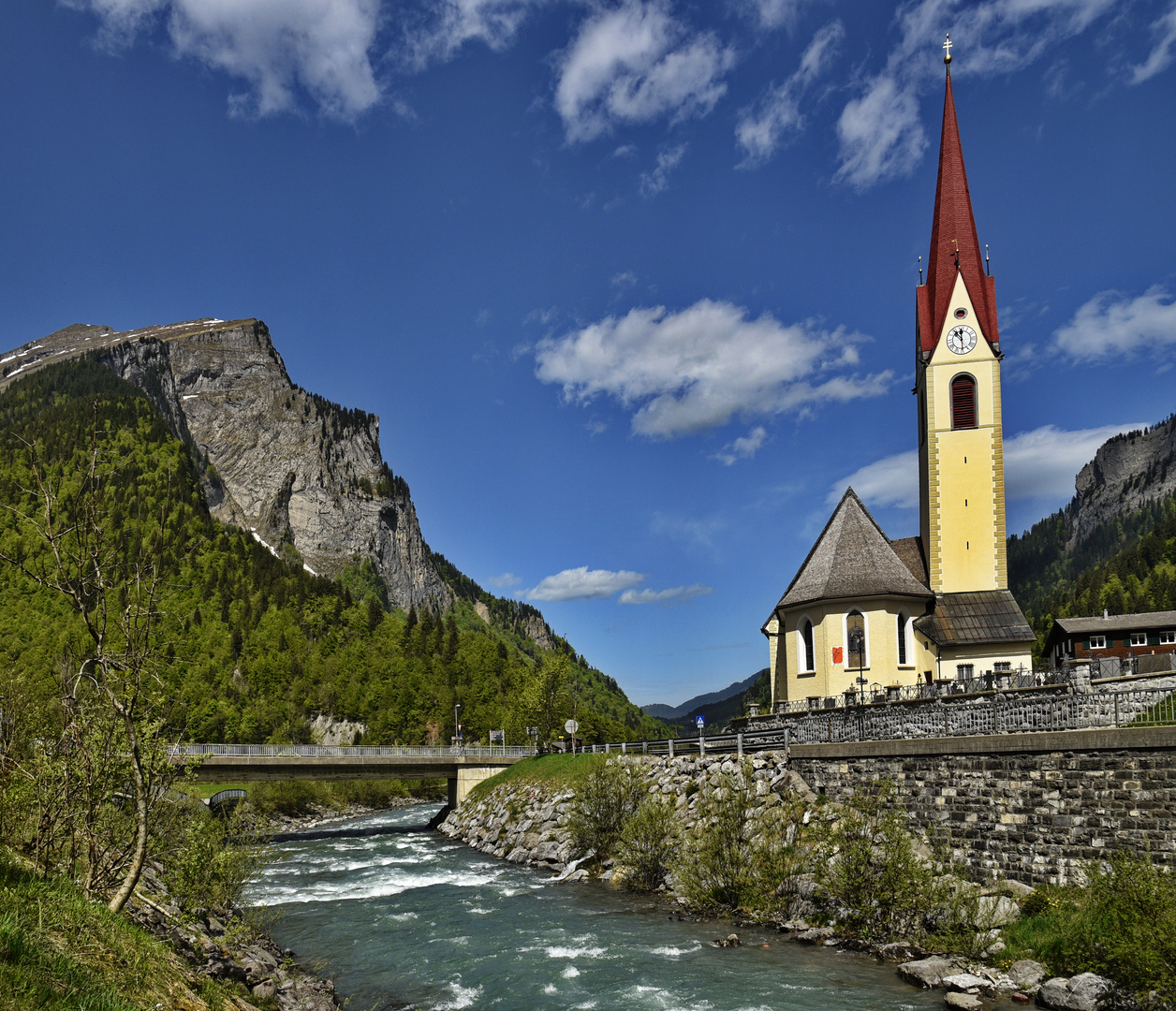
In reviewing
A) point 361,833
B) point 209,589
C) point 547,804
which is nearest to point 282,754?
point 361,833

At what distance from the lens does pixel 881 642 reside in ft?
134

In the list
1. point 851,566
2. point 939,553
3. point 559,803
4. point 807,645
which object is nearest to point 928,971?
point 807,645

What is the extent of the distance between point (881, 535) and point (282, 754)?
42857mm

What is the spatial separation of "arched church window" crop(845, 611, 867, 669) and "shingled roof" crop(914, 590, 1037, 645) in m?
3.38

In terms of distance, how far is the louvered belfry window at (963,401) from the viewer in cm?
4856

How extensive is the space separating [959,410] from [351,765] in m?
47.3

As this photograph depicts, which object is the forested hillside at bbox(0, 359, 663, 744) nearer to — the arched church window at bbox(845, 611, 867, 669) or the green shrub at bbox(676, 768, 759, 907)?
the arched church window at bbox(845, 611, 867, 669)

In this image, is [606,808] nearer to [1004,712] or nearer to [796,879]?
[796,879]

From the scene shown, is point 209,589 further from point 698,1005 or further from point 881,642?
point 698,1005

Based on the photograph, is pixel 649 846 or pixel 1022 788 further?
pixel 649 846

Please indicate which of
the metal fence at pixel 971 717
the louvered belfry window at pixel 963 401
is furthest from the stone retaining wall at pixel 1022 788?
the louvered belfry window at pixel 963 401

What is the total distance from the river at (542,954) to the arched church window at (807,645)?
16407 millimetres

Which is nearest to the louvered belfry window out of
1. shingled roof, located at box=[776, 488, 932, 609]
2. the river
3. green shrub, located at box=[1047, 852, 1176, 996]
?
shingled roof, located at box=[776, 488, 932, 609]

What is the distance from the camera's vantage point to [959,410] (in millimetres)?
48781
